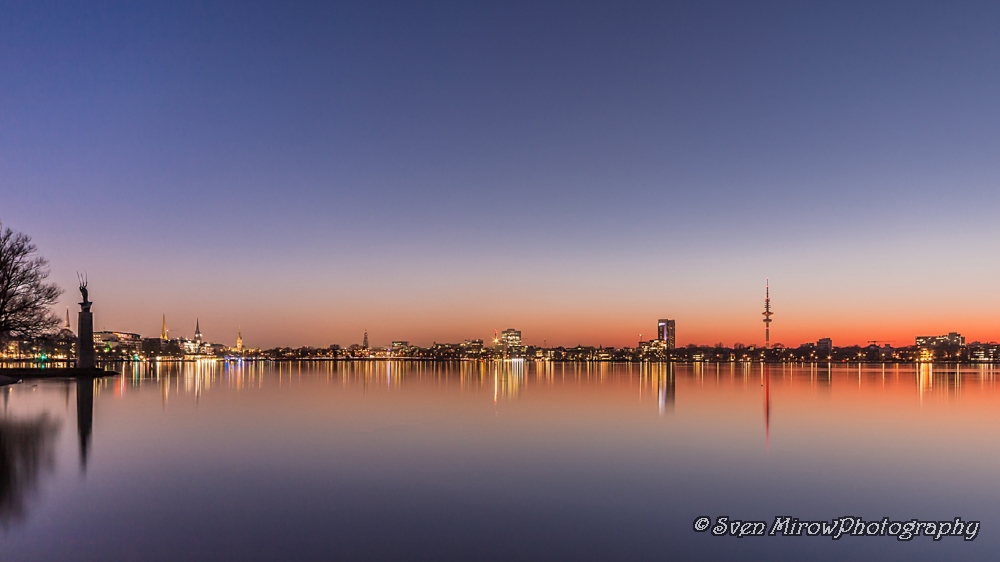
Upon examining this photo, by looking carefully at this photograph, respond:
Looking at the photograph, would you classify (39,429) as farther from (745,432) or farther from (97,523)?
(745,432)

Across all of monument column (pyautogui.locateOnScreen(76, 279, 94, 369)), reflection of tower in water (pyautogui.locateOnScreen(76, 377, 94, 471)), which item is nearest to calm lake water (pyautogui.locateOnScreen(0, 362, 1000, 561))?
reflection of tower in water (pyautogui.locateOnScreen(76, 377, 94, 471))

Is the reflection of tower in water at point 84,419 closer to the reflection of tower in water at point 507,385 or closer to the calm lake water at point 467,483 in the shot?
the calm lake water at point 467,483

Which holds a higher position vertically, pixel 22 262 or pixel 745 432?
pixel 22 262

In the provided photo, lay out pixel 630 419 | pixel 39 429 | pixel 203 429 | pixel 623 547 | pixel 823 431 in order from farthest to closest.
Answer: pixel 630 419, pixel 823 431, pixel 203 429, pixel 39 429, pixel 623 547

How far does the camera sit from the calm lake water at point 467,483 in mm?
9742

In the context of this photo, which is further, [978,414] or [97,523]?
[978,414]

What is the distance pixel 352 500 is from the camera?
1235 centimetres

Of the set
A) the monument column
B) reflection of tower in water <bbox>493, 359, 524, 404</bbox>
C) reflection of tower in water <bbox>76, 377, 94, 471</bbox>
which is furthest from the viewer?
the monument column

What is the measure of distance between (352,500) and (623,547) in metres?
5.21

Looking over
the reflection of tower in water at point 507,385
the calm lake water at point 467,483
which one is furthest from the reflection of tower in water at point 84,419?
the reflection of tower in water at point 507,385

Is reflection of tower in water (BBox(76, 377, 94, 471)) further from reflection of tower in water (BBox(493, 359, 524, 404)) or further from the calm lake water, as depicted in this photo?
reflection of tower in water (BBox(493, 359, 524, 404))

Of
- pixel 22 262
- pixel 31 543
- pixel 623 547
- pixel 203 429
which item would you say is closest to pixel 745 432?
pixel 623 547

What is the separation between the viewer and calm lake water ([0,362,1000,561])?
9742mm

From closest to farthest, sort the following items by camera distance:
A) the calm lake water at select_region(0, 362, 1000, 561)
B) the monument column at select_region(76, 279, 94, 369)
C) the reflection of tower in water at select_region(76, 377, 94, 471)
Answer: the calm lake water at select_region(0, 362, 1000, 561), the reflection of tower in water at select_region(76, 377, 94, 471), the monument column at select_region(76, 279, 94, 369)
